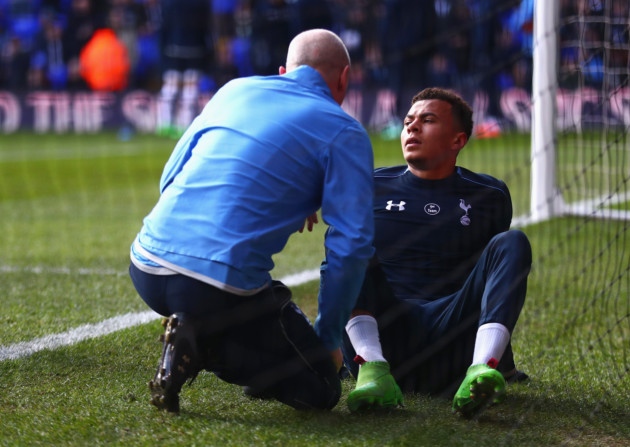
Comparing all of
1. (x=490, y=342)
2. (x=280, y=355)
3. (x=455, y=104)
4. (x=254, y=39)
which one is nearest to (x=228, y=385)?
(x=280, y=355)

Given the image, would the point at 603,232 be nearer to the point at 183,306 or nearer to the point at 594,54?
the point at 594,54

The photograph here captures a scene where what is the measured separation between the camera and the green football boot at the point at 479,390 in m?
3.26

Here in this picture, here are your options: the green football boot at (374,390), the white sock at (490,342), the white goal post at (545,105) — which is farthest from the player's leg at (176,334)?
the white goal post at (545,105)

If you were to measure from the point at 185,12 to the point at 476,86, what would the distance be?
463cm

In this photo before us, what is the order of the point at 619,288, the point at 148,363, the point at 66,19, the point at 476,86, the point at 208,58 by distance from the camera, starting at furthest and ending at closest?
the point at 66,19
the point at 208,58
the point at 476,86
the point at 619,288
the point at 148,363

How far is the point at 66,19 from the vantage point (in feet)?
64.7

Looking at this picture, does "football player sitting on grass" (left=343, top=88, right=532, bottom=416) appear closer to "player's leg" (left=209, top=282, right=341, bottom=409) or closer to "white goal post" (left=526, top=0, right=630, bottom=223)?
"player's leg" (left=209, top=282, right=341, bottom=409)

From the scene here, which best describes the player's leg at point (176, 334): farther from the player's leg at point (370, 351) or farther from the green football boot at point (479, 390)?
the green football boot at point (479, 390)

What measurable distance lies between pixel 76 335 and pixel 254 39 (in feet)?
45.2

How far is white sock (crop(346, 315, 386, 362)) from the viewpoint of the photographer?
11.8ft

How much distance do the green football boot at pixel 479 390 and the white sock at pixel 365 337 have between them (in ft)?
1.15

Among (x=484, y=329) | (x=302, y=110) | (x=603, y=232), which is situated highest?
(x=302, y=110)

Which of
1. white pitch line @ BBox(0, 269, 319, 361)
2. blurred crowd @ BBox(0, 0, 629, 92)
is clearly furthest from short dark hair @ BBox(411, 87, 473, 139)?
blurred crowd @ BBox(0, 0, 629, 92)

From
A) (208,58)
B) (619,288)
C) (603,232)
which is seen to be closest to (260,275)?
(619,288)
